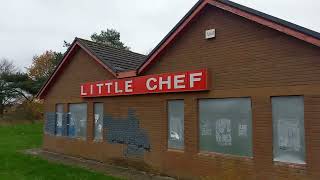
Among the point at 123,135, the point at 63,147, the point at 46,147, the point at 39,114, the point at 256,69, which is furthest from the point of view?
the point at 39,114

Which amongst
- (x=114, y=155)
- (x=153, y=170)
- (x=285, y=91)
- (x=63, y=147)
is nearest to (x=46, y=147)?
(x=63, y=147)

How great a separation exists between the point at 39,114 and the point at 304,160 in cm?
4120

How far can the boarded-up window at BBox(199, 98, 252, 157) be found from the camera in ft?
35.9

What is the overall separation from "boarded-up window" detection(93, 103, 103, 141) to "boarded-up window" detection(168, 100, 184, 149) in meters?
4.11

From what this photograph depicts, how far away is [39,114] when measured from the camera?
1854 inches

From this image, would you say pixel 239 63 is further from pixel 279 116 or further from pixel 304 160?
pixel 304 160

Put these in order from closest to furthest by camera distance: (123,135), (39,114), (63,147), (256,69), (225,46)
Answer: (256,69), (225,46), (123,135), (63,147), (39,114)

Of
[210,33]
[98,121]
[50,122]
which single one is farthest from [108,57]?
[210,33]

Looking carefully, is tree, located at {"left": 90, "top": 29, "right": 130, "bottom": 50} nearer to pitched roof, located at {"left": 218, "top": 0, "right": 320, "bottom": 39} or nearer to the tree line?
the tree line

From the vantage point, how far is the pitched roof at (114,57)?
16.0m

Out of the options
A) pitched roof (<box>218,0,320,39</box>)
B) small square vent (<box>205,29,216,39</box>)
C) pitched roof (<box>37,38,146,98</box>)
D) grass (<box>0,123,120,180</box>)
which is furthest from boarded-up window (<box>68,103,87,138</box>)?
pitched roof (<box>218,0,320,39</box>)

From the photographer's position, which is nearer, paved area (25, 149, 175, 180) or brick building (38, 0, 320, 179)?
brick building (38, 0, 320, 179)

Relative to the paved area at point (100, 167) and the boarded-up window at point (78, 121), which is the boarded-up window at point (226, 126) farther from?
the boarded-up window at point (78, 121)

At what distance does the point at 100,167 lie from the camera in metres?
14.8
